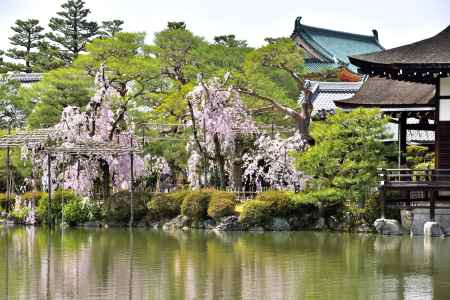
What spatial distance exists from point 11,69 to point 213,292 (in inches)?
1489

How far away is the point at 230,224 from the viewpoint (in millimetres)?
27312

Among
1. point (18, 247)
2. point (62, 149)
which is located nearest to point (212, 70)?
point (62, 149)

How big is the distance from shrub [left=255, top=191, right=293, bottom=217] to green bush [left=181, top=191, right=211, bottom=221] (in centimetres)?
161

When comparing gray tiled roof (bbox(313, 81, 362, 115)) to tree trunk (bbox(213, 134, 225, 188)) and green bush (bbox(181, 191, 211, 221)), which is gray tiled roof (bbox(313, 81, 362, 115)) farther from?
green bush (bbox(181, 191, 211, 221))

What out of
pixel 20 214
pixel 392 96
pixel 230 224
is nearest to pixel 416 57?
pixel 392 96

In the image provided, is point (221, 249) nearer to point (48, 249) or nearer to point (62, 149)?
point (48, 249)

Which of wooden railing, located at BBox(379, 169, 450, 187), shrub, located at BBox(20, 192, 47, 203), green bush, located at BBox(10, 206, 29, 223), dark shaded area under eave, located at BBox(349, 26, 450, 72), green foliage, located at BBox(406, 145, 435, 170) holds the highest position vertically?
dark shaded area under eave, located at BBox(349, 26, 450, 72)

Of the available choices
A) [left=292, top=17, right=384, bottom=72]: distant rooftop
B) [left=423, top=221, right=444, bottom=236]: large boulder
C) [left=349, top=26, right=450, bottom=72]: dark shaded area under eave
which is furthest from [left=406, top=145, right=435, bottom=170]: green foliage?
[left=292, top=17, right=384, bottom=72]: distant rooftop

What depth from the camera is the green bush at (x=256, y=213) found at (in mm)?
26828

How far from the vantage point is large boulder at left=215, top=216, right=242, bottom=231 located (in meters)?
27.2

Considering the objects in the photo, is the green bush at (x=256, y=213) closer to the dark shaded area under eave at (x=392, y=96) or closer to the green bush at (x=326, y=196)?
the green bush at (x=326, y=196)

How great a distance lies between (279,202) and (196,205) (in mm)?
2357

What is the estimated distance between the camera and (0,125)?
3750 cm

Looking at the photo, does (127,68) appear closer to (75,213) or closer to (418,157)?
(75,213)
